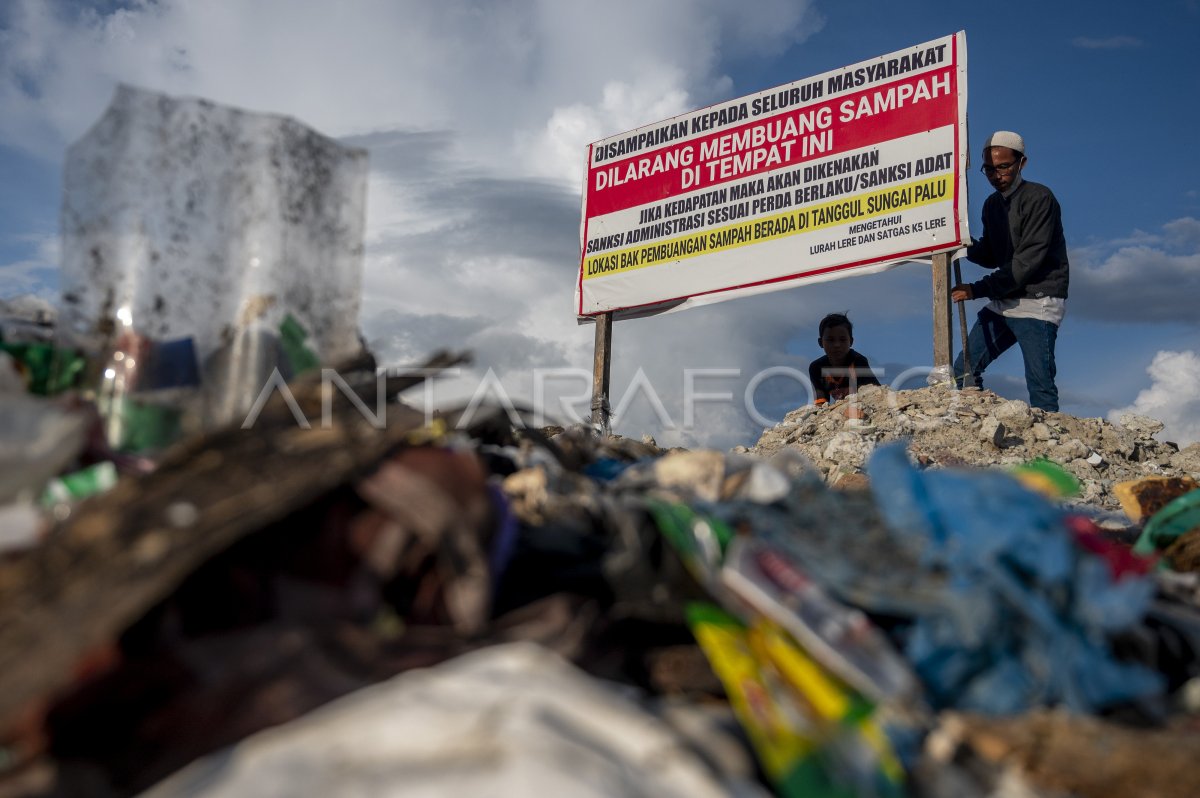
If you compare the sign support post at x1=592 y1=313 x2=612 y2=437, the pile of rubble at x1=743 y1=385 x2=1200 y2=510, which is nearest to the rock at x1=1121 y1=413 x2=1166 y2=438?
the pile of rubble at x1=743 y1=385 x2=1200 y2=510

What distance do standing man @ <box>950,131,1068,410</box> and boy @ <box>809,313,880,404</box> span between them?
A: 920mm

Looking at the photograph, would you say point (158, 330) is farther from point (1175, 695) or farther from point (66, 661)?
point (1175, 695)

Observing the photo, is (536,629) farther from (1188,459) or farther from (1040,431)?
(1188,459)

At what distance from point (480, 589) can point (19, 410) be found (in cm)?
83

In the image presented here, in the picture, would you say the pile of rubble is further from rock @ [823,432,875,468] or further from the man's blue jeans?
the man's blue jeans

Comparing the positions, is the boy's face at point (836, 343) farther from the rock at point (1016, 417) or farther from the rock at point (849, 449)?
the rock at point (1016, 417)

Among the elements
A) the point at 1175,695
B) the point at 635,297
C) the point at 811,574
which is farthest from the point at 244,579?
the point at 635,297

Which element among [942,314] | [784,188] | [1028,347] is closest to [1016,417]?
[1028,347]

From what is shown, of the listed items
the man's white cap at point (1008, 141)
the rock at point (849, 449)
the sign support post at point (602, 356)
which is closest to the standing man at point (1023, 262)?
the man's white cap at point (1008, 141)

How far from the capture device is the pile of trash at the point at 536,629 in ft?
3.59

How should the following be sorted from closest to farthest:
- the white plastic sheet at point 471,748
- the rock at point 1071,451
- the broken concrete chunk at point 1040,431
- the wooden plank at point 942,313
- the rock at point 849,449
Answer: the white plastic sheet at point 471,748
the rock at point 1071,451
the broken concrete chunk at point 1040,431
the rock at point 849,449
the wooden plank at point 942,313

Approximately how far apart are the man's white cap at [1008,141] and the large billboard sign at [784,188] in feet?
1.39

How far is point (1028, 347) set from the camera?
6.68 metres

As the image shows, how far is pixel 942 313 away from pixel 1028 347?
0.73 m
